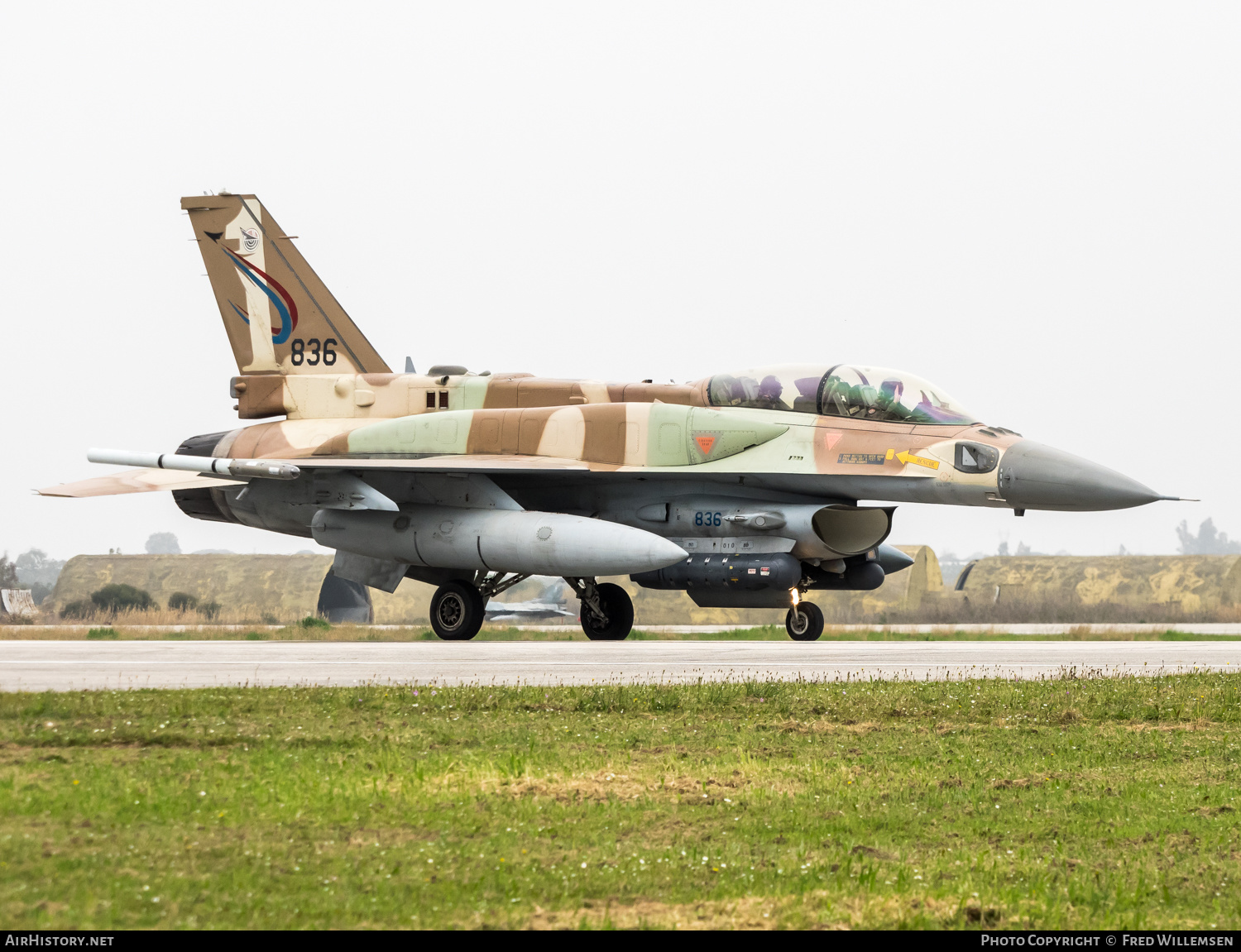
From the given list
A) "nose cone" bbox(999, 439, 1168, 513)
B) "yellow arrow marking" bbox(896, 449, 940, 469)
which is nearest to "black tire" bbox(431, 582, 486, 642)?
"yellow arrow marking" bbox(896, 449, 940, 469)

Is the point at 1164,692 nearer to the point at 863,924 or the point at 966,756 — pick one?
the point at 966,756

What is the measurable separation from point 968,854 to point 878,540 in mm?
13507

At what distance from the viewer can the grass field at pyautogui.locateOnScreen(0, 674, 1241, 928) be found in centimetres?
435

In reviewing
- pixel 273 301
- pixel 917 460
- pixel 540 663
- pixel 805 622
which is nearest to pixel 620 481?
pixel 805 622

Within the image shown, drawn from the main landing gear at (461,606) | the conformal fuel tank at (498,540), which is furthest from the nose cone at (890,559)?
the main landing gear at (461,606)

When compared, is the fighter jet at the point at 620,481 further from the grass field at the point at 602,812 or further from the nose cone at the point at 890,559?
the grass field at the point at 602,812

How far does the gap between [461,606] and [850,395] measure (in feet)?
22.2

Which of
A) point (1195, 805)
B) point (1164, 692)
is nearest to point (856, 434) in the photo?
point (1164, 692)

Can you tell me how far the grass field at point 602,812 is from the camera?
171 inches

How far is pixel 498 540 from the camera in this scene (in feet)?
59.3

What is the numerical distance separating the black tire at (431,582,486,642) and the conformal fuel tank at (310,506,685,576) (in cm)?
73

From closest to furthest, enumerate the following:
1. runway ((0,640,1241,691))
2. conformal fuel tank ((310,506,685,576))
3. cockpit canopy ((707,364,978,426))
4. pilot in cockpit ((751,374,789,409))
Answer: runway ((0,640,1241,691)), conformal fuel tank ((310,506,685,576)), cockpit canopy ((707,364,978,426)), pilot in cockpit ((751,374,789,409))

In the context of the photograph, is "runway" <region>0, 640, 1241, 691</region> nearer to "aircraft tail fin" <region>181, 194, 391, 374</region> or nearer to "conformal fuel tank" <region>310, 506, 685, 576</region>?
"conformal fuel tank" <region>310, 506, 685, 576</region>

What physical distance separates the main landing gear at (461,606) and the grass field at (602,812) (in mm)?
10086
